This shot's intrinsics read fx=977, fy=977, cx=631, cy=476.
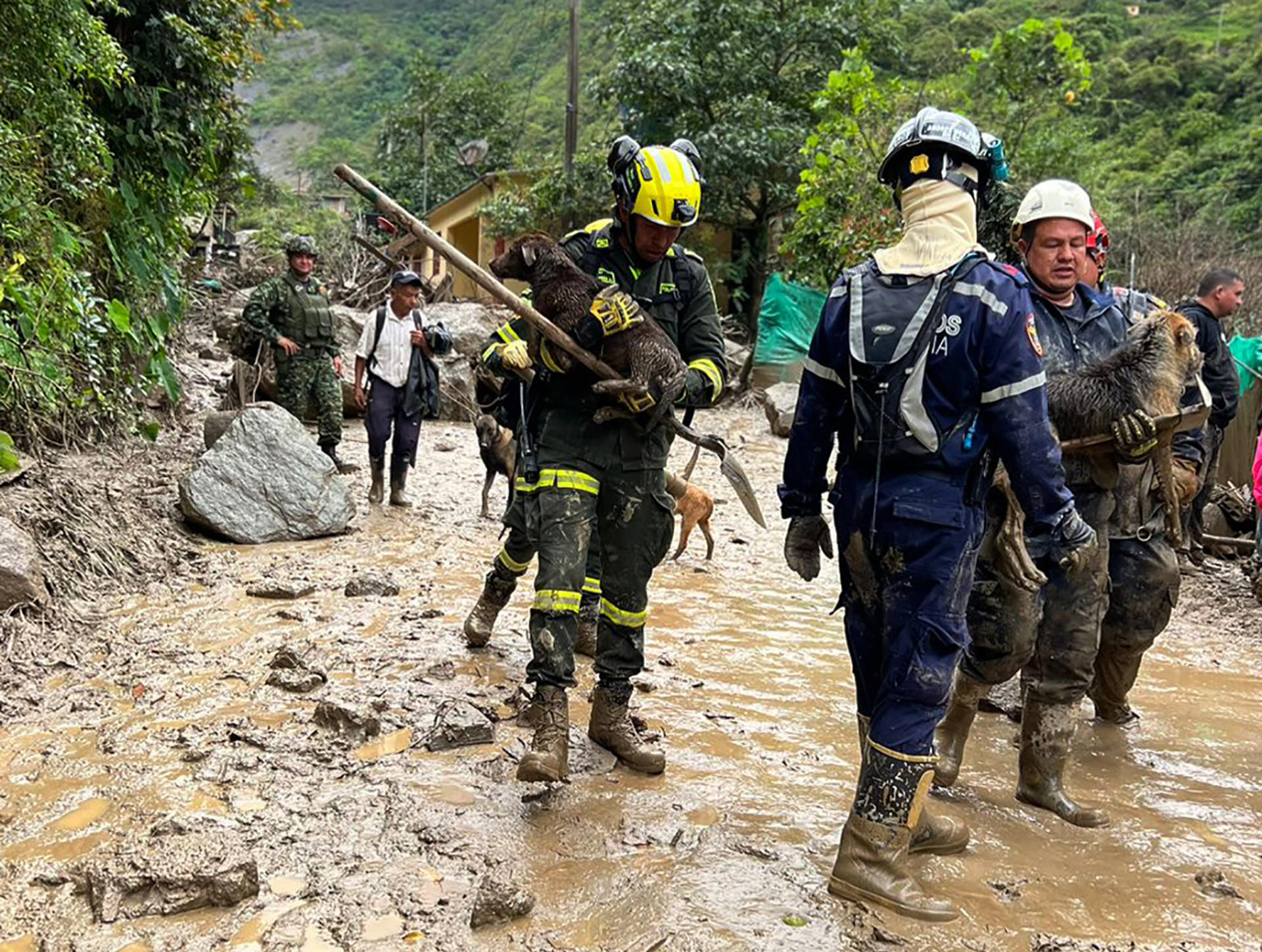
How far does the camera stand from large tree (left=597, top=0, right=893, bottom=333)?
1812cm

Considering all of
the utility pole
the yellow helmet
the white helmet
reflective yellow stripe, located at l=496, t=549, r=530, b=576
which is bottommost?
reflective yellow stripe, located at l=496, t=549, r=530, b=576

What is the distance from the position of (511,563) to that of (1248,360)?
24.0 ft

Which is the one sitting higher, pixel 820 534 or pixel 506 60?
pixel 506 60

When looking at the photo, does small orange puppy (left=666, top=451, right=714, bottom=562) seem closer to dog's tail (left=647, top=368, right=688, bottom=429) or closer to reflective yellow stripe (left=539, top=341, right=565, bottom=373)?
dog's tail (left=647, top=368, right=688, bottom=429)

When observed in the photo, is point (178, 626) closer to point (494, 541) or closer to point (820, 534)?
point (494, 541)

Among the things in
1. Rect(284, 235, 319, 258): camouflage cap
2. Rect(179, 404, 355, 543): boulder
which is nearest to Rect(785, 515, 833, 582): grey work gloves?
Rect(179, 404, 355, 543): boulder

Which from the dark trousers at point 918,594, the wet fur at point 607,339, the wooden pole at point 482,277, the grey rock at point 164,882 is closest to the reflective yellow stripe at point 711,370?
the wet fur at point 607,339

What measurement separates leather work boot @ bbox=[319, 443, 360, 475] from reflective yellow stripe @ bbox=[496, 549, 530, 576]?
183 inches

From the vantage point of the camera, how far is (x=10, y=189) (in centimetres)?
501

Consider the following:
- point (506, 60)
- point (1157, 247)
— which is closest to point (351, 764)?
point (1157, 247)

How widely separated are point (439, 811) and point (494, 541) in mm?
4454

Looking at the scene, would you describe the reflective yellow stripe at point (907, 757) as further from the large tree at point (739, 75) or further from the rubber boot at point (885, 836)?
the large tree at point (739, 75)

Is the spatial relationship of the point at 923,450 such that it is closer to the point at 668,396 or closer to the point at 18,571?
the point at 668,396

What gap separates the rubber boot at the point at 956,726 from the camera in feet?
12.0
